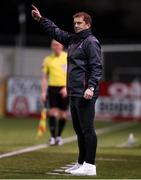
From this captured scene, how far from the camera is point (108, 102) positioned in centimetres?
2594

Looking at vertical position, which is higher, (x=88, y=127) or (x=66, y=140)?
(x=88, y=127)

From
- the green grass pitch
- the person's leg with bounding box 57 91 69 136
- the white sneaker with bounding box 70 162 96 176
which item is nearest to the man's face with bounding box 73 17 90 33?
the white sneaker with bounding box 70 162 96 176

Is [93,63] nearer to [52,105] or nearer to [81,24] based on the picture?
[81,24]

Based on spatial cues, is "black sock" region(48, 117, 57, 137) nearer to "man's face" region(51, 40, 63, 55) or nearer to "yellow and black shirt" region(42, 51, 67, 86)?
"yellow and black shirt" region(42, 51, 67, 86)

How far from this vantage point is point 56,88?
15750mm

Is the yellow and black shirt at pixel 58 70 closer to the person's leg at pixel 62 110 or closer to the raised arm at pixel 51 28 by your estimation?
the person's leg at pixel 62 110

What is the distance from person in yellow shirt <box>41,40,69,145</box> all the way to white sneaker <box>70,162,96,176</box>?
5141 mm

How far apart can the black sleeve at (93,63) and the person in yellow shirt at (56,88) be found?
16.8 feet

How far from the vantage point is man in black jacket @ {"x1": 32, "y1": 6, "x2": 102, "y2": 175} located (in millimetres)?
10344

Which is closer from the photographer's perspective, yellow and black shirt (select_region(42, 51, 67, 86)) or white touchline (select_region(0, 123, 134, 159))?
white touchline (select_region(0, 123, 134, 159))

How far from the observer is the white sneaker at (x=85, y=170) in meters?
10.3

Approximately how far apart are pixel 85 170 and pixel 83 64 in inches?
55.0

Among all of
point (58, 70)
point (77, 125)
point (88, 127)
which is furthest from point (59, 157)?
point (58, 70)

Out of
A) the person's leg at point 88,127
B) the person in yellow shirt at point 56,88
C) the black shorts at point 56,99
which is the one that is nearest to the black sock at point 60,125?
the person in yellow shirt at point 56,88
